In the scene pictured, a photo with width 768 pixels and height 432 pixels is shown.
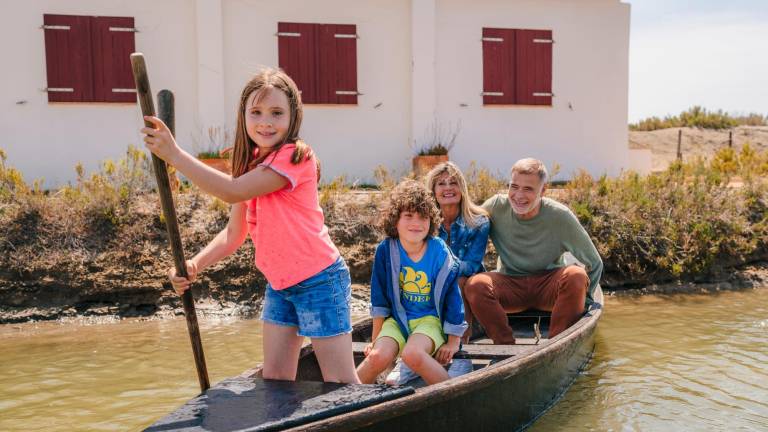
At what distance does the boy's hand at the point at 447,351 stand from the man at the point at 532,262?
125 centimetres

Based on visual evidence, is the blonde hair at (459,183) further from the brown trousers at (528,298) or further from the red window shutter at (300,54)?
the red window shutter at (300,54)

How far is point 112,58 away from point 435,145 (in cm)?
505

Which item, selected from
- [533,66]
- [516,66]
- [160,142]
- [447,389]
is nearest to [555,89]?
[533,66]

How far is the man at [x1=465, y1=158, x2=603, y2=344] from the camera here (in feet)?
16.8

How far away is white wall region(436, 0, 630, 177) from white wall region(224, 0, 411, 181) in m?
0.55

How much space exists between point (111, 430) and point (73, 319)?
11.1 ft

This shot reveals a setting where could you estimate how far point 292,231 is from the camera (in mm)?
2990

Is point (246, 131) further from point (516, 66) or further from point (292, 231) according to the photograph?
point (516, 66)

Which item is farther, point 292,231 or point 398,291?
point 398,291

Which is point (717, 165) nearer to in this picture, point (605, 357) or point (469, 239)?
point (605, 357)

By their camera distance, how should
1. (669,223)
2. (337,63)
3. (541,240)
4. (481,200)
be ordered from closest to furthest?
(541,240)
(481,200)
(669,223)
(337,63)

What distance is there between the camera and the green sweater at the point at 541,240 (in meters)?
5.36

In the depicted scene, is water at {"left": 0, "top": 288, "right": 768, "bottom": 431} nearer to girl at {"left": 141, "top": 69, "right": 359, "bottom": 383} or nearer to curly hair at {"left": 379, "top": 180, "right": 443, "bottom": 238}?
curly hair at {"left": 379, "top": 180, "right": 443, "bottom": 238}

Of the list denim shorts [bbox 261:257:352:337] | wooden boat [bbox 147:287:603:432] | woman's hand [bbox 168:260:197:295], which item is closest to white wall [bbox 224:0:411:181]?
wooden boat [bbox 147:287:603:432]
